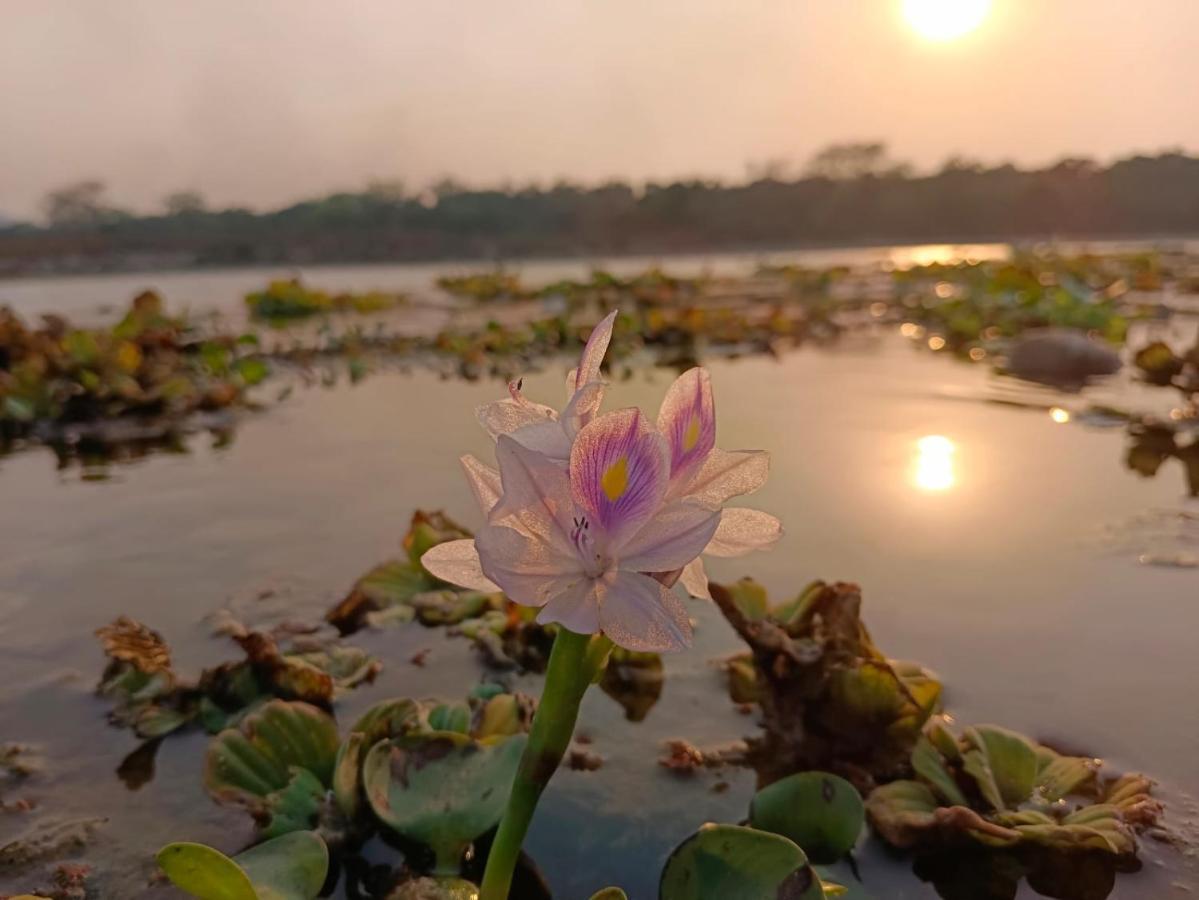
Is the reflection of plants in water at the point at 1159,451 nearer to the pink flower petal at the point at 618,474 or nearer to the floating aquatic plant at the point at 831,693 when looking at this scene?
the floating aquatic plant at the point at 831,693

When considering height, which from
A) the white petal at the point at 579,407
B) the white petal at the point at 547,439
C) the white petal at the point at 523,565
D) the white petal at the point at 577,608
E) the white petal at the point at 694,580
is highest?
the white petal at the point at 579,407

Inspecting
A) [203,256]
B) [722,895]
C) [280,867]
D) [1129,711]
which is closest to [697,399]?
[722,895]

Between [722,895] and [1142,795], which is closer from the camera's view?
[722,895]

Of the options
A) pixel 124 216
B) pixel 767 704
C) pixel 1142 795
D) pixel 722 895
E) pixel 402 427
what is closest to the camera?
pixel 722 895

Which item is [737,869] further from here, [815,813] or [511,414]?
[511,414]

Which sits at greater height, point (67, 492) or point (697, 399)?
point (697, 399)

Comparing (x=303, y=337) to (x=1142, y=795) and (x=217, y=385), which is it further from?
(x=1142, y=795)

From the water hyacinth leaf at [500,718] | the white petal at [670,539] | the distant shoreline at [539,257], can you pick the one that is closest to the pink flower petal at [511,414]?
the white petal at [670,539]
